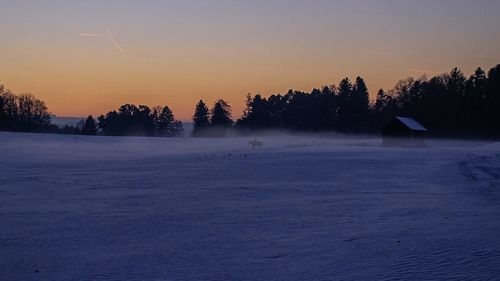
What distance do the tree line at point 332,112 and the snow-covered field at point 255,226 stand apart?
57073 mm

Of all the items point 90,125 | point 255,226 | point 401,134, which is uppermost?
point 90,125

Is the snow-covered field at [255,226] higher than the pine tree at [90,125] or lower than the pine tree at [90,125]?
lower

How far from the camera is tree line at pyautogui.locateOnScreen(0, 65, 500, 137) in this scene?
3147 inches

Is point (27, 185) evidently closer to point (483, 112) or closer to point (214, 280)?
point (214, 280)

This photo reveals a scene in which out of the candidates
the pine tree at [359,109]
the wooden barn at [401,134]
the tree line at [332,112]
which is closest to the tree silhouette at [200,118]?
the tree line at [332,112]

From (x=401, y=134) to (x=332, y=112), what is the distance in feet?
150

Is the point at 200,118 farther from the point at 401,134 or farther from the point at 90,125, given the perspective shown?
the point at 401,134

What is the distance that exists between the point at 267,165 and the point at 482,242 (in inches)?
847

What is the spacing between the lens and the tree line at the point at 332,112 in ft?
262

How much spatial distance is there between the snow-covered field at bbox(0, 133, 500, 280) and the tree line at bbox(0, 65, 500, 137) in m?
57.1

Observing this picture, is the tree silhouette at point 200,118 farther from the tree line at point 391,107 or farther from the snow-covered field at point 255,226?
the snow-covered field at point 255,226

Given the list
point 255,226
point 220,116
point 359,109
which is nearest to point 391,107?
point 359,109

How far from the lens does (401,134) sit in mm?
56625

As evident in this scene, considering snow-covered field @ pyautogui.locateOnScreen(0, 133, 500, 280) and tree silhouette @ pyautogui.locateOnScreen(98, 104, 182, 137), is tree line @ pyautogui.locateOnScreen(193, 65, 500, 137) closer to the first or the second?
tree silhouette @ pyautogui.locateOnScreen(98, 104, 182, 137)
